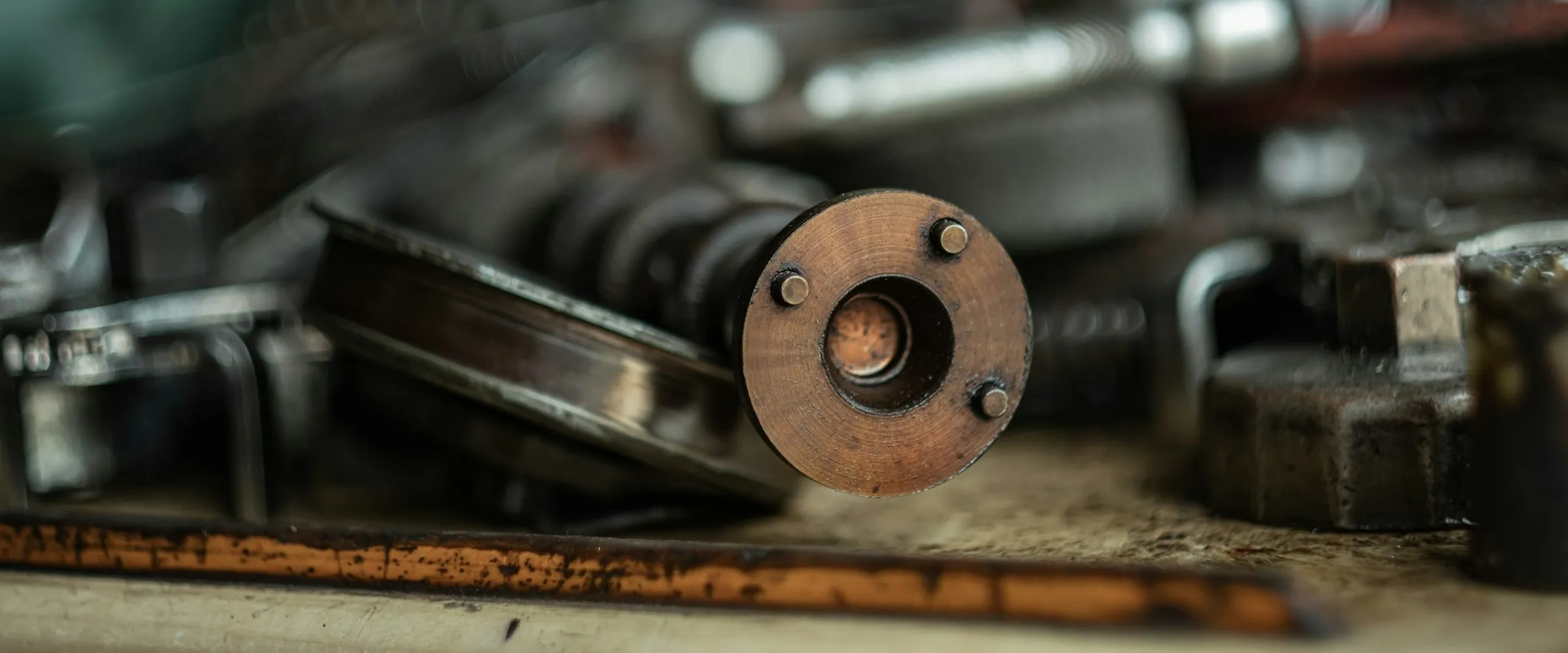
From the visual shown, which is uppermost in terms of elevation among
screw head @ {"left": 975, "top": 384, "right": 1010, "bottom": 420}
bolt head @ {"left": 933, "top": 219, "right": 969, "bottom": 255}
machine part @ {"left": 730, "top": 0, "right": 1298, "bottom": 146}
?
machine part @ {"left": 730, "top": 0, "right": 1298, "bottom": 146}

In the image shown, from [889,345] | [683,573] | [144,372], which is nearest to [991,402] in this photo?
[889,345]

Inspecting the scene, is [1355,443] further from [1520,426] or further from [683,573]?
[683,573]

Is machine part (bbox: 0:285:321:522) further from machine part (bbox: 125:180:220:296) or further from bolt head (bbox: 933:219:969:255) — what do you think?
bolt head (bbox: 933:219:969:255)

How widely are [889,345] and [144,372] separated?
2.69 ft

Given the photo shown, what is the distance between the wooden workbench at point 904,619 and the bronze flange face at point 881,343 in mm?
113

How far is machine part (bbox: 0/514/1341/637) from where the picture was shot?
569 millimetres

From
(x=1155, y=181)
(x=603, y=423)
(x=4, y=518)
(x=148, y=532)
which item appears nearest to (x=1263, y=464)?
(x=603, y=423)

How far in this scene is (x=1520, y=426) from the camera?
0.63 meters

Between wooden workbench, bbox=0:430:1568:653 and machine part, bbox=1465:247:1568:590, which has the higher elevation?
machine part, bbox=1465:247:1568:590

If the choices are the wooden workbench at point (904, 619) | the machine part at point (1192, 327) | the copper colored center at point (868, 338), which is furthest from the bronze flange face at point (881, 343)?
the machine part at point (1192, 327)

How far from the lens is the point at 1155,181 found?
1396mm

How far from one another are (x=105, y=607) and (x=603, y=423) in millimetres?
336

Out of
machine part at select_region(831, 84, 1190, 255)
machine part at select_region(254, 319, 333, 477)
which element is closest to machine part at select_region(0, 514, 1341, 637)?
machine part at select_region(254, 319, 333, 477)

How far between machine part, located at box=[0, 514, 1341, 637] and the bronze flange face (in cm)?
9
